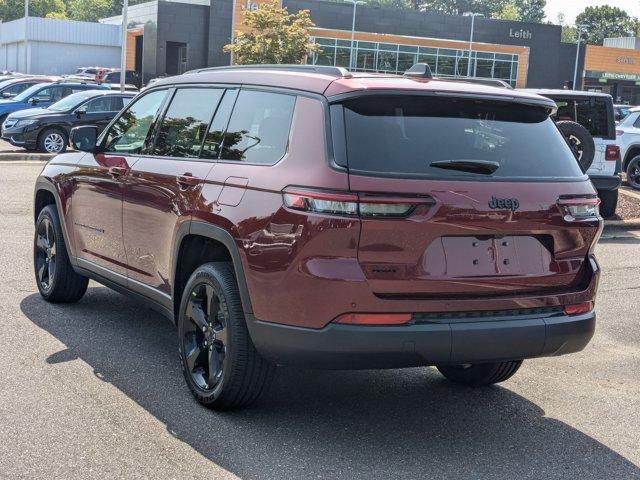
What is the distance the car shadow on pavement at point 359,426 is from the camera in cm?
423

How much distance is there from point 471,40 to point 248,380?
6991cm

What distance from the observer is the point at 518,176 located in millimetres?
4477

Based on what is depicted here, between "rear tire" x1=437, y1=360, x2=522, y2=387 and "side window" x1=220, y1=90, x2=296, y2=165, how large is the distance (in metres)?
1.73

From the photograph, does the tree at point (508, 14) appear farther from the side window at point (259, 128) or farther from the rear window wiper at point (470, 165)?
the rear window wiper at point (470, 165)

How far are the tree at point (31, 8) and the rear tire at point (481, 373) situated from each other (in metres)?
127

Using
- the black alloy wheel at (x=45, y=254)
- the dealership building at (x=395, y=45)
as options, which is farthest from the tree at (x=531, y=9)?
the black alloy wheel at (x=45, y=254)

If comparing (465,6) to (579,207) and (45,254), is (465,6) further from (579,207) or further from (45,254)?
(579,207)

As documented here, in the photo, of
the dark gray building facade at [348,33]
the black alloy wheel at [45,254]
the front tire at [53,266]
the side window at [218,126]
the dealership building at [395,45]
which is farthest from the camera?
the dealership building at [395,45]

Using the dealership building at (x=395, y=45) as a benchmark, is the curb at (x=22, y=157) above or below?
below

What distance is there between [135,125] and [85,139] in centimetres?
58

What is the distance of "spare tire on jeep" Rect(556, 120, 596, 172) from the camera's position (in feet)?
39.5

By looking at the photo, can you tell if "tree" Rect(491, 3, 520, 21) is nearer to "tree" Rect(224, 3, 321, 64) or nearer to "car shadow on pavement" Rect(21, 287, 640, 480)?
"tree" Rect(224, 3, 321, 64)

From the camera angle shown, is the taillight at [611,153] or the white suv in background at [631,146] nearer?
the taillight at [611,153]

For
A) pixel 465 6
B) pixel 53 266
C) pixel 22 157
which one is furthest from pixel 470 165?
pixel 465 6
